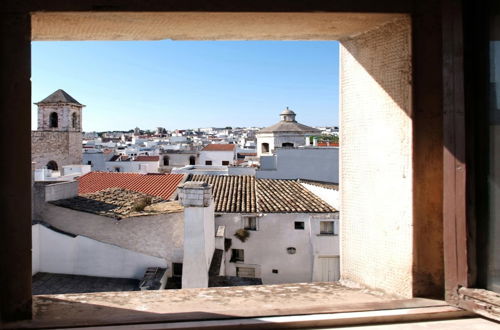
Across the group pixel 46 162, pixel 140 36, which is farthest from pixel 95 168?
pixel 140 36

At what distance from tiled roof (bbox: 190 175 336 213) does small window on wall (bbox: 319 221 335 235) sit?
355 mm

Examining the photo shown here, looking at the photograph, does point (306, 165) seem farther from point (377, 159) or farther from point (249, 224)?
point (377, 159)

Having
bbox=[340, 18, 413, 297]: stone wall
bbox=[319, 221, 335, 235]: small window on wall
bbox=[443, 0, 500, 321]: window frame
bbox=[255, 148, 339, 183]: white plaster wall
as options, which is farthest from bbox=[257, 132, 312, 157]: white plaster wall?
bbox=[443, 0, 500, 321]: window frame

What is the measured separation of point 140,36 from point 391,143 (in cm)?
165

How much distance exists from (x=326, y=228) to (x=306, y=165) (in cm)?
678

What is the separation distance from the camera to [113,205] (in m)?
9.49

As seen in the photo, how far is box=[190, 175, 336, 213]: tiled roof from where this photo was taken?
1209cm

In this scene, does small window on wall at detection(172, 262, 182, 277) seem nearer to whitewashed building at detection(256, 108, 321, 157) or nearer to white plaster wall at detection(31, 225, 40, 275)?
white plaster wall at detection(31, 225, 40, 275)

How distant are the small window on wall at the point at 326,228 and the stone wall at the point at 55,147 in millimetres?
25635

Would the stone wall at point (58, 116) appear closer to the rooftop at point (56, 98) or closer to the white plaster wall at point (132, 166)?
the rooftop at point (56, 98)

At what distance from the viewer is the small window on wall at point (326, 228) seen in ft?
38.1

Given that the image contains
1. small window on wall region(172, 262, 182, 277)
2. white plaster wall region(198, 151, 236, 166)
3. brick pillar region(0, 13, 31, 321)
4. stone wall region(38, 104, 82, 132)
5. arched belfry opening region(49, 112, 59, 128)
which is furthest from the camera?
white plaster wall region(198, 151, 236, 166)

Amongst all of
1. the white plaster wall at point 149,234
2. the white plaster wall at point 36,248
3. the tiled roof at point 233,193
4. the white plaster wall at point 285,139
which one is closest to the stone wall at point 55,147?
the white plaster wall at point 285,139

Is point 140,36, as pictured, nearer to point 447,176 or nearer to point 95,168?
point 447,176
